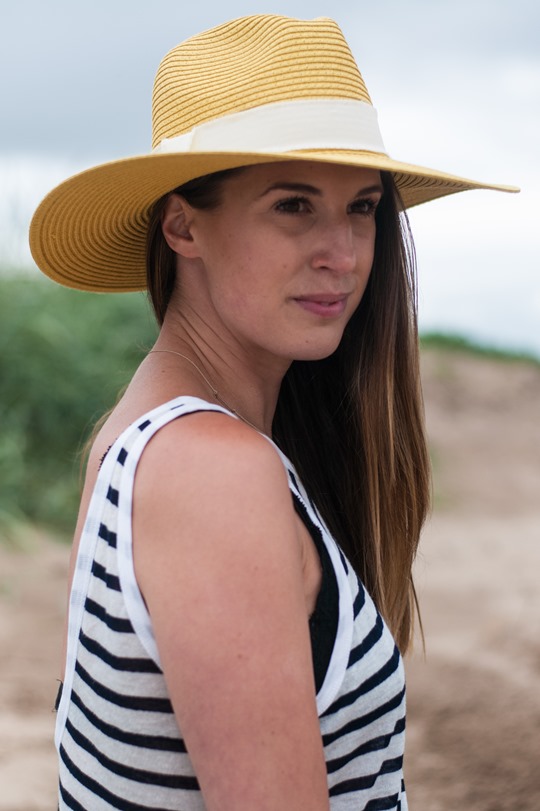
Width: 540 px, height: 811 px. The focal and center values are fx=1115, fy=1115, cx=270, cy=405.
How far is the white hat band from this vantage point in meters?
1.54

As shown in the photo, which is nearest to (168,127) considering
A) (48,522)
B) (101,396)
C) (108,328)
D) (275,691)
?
(275,691)

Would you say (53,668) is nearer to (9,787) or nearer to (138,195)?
(9,787)

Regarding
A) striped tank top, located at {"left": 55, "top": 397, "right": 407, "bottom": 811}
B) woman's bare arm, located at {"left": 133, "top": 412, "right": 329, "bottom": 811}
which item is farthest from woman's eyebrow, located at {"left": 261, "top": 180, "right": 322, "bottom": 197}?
woman's bare arm, located at {"left": 133, "top": 412, "right": 329, "bottom": 811}

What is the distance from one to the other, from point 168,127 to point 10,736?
9.07 ft

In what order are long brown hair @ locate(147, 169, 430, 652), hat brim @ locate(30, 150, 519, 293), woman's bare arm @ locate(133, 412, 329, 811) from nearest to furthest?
woman's bare arm @ locate(133, 412, 329, 811), hat brim @ locate(30, 150, 519, 293), long brown hair @ locate(147, 169, 430, 652)

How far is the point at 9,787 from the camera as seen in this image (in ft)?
11.3

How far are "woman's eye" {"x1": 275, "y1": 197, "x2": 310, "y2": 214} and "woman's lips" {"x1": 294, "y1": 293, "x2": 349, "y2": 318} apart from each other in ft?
0.40

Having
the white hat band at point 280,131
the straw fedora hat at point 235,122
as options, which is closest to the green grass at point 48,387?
the straw fedora hat at point 235,122

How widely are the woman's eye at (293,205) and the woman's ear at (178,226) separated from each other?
161 millimetres

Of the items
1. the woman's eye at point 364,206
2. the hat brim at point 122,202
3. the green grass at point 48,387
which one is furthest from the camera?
the green grass at point 48,387

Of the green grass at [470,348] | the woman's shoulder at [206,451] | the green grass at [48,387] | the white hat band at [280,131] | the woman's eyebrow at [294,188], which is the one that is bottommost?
the woman's shoulder at [206,451]

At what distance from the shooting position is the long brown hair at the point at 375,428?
6.34ft

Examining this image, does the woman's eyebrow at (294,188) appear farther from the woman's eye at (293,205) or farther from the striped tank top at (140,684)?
the striped tank top at (140,684)

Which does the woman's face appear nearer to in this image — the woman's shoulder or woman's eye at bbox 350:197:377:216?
woman's eye at bbox 350:197:377:216
